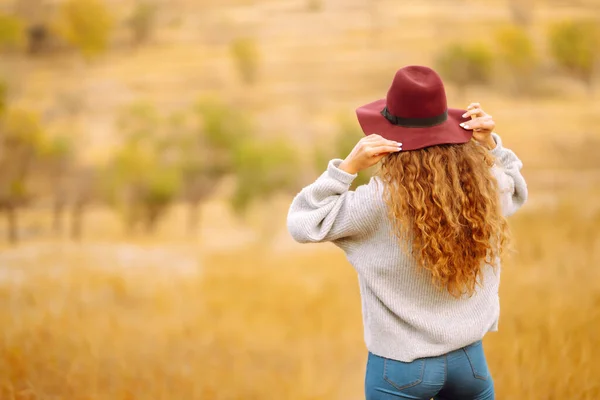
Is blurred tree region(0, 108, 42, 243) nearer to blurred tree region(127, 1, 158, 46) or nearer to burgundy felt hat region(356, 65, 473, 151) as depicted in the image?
blurred tree region(127, 1, 158, 46)

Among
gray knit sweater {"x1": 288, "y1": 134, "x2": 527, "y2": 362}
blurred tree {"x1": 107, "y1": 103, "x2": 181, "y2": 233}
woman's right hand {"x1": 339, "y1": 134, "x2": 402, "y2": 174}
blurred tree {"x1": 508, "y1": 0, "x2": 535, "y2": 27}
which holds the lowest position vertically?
blurred tree {"x1": 107, "y1": 103, "x2": 181, "y2": 233}

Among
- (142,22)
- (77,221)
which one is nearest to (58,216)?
(77,221)

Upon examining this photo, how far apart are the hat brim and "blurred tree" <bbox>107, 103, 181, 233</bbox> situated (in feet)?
11.6

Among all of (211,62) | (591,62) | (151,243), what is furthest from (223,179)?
(591,62)

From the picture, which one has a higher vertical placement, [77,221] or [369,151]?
[369,151]

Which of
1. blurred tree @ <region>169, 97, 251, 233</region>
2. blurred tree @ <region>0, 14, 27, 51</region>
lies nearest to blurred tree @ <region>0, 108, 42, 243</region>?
blurred tree @ <region>0, 14, 27, 51</region>

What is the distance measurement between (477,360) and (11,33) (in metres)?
4.69

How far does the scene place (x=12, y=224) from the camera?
178 inches

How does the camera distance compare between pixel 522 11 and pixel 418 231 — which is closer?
pixel 418 231

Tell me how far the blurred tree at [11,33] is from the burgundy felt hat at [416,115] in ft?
14.5

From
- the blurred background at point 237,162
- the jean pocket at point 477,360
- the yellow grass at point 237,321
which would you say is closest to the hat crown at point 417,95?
the jean pocket at point 477,360

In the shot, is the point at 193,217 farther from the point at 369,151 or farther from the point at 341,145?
the point at 369,151

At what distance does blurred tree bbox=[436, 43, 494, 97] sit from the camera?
519 cm

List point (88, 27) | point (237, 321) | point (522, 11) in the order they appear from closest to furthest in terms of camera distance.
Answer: point (237, 321) → point (88, 27) → point (522, 11)
